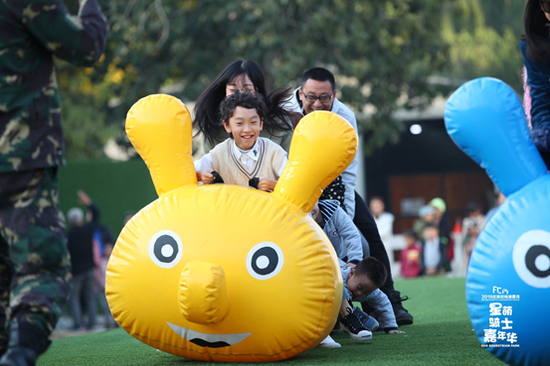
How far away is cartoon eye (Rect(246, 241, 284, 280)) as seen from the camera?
3662 millimetres

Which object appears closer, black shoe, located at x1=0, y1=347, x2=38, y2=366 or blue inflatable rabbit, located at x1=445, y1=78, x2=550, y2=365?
black shoe, located at x1=0, y1=347, x2=38, y2=366

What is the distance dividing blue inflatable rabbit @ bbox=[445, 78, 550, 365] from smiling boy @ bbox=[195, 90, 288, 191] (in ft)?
4.16

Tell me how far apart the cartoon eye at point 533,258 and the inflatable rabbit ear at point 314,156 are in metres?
1.10

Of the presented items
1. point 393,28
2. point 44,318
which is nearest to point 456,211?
point 393,28

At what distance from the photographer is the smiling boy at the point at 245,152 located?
4.30m

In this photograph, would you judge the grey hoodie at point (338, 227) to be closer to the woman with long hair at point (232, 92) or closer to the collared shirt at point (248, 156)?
the woman with long hair at point (232, 92)

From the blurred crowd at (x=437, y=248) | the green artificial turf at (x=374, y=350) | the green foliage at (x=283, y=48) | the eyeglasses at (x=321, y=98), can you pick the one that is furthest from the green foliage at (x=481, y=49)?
the eyeglasses at (x=321, y=98)

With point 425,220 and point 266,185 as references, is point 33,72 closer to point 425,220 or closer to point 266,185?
point 266,185

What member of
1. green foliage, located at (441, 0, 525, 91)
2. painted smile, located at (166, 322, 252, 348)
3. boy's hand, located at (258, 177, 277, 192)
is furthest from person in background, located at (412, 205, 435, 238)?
painted smile, located at (166, 322, 252, 348)

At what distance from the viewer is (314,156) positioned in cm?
381

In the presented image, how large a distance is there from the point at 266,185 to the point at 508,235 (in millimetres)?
1426

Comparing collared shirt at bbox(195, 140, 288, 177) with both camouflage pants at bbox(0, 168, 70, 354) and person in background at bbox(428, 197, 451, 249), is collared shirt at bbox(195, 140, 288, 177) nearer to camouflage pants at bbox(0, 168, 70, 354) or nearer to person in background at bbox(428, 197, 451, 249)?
camouflage pants at bbox(0, 168, 70, 354)

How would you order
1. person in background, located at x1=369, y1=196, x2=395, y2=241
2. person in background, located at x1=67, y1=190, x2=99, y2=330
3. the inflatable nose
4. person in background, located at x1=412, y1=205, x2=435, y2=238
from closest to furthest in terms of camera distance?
the inflatable nose < person in background, located at x1=67, y1=190, x2=99, y2=330 < person in background, located at x1=369, y1=196, x2=395, y2=241 < person in background, located at x1=412, y1=205, x2=435, y2=238

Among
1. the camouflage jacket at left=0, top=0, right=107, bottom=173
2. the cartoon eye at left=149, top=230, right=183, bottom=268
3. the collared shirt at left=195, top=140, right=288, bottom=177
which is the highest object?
the camouflage jacket at left=0, top=0, right=107, bottom=173
